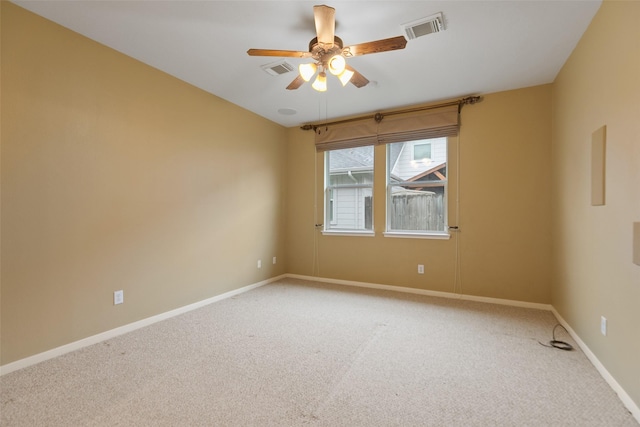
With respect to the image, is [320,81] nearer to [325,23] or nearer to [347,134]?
[325,23]

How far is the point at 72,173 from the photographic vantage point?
7.70ft

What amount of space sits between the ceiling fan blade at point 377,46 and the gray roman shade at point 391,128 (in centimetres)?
207

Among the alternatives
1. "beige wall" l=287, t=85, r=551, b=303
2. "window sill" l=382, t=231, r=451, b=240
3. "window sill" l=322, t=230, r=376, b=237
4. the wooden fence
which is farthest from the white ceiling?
"window sill" l=322, t=230, r=376, b=237

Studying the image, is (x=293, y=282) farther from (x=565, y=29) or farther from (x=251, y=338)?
(x=565, y=29)

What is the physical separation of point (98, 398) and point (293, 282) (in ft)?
9.86

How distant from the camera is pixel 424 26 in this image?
2283 mm

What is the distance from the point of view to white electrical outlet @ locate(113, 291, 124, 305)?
263 centimetres

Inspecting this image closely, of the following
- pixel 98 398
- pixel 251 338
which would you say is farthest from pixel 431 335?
pixel 98 398

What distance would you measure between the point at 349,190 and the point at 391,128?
1.13 m

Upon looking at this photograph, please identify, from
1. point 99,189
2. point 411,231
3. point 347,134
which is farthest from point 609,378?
point 99,189

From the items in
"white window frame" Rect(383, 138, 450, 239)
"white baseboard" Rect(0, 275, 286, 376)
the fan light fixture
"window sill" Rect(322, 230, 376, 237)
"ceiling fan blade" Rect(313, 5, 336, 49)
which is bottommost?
"white baseboard" Rect(0, 275, 286, 376)

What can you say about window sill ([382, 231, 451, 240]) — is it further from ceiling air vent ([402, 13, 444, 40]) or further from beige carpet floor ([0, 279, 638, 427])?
ceiling air vent ([402, 13, 444, 40])

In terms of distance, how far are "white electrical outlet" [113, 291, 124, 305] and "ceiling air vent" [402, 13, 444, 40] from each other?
11.2ft

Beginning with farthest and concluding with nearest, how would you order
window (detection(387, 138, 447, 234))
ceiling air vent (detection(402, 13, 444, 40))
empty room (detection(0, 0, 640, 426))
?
window (detection(387, 138, 447, 234)) → ceiling air vent (detection(402, 13, 444, 40)) → empty room (detection(0, 0, 640, 426))
